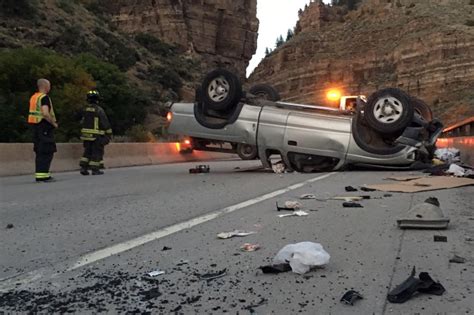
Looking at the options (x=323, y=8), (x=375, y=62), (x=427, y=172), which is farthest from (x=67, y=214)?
(x=323, y=8)

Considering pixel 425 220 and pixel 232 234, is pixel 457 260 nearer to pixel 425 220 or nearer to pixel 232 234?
pixel 425 220

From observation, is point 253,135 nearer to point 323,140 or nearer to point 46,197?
point 323,140

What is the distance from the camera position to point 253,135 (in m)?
11.5

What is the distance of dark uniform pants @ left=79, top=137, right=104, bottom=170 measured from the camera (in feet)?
40.4

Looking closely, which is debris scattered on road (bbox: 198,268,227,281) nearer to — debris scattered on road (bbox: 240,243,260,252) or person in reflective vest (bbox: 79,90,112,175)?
debris scattered on road (bbox: 240,243,260,252)

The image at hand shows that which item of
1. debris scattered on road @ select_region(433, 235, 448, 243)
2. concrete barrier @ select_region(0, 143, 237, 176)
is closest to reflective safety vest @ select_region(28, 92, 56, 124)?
concrete barrier @ select_region(0, 143, 237, 176)

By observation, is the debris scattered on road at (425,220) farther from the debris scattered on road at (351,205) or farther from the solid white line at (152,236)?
the solid white line at (152,236)

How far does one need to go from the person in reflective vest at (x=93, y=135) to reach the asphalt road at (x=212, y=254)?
427 centimetres

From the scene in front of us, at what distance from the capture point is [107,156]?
14852mm

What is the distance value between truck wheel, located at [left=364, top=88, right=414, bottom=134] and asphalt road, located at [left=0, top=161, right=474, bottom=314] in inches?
124

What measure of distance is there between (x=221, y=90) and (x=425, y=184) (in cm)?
482

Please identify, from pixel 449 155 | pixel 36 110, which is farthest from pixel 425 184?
pixel 36 110

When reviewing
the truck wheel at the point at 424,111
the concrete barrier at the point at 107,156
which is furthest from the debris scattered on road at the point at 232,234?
the truck wheel at the point at 424,111

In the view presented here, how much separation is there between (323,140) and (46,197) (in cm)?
555
